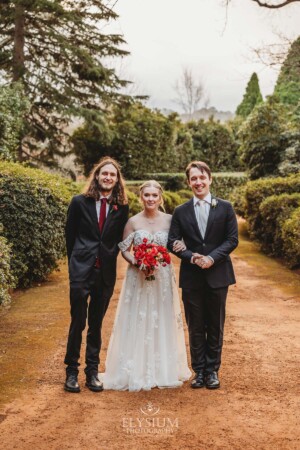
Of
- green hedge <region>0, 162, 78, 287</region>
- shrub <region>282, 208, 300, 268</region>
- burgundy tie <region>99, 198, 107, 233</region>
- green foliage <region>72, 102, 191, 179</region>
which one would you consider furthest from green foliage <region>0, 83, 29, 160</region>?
burgundy tie <region>99, 198, 107, 233</region>

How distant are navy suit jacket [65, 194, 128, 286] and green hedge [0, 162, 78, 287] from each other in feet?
11.5

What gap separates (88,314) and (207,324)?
1.14m

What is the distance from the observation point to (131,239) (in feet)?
16.8

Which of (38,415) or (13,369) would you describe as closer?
(38,415)

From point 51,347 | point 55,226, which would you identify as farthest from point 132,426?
point 55,226

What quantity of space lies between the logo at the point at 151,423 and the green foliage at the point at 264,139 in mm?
16001

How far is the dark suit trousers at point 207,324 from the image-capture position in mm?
4996

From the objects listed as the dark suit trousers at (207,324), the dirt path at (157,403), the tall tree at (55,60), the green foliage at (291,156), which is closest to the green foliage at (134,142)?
the tall tree at (55,60)

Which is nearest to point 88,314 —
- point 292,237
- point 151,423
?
point 151,423

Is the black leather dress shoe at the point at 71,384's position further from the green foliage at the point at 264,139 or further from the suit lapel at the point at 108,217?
the green foliage at the point at 264,139

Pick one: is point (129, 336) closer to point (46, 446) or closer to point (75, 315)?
point (75, 315)

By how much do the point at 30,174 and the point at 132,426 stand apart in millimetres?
5986

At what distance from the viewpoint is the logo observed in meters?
3.96

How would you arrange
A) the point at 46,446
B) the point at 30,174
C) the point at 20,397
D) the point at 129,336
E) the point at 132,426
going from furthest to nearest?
1. the point at 30,174
2. the point at 129,336
3. the point at 20,397
4. the point at 132,426
5. the point at 46,446
